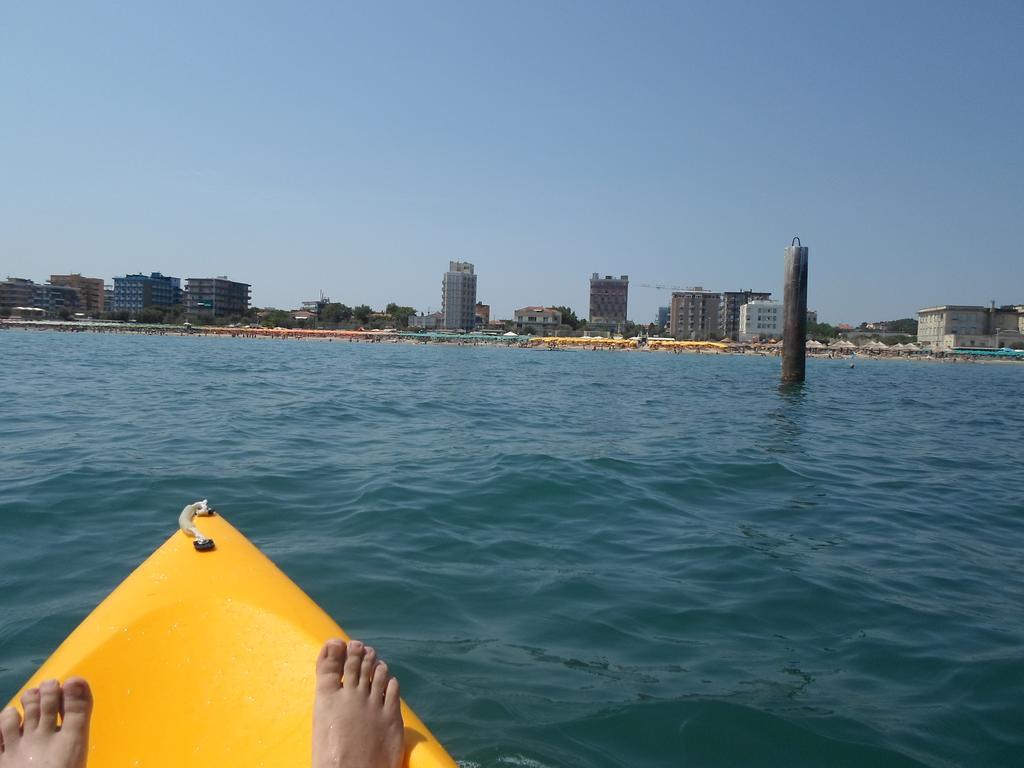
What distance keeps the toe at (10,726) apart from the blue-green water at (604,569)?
114 centimetres

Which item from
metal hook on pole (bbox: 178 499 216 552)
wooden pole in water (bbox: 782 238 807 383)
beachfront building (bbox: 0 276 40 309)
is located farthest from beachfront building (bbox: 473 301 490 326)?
metal hook on pole (bbox: 178 499 216 552)

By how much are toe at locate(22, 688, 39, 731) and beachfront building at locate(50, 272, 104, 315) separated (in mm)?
160368

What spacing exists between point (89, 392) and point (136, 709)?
1338 centimetres

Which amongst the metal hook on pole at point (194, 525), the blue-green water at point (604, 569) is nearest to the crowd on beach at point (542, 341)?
the blue-green water at point (604, 569)

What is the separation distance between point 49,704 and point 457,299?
12588cm

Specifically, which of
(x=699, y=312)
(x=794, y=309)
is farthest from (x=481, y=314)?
(x=794, y=309)

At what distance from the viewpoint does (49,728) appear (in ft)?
6.14

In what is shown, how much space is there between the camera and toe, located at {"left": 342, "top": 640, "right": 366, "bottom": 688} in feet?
6.76

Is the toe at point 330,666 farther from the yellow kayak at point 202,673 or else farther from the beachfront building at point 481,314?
the beachfront building at point 481,314

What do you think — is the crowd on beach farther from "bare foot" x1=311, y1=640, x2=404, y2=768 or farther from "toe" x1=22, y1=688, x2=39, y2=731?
"toe" x1=22, y1=688, x2=39, y2=731

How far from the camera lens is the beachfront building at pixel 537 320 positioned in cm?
11688

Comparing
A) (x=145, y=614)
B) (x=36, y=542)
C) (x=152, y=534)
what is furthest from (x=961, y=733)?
(x=36, y=542)

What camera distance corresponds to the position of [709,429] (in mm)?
11367

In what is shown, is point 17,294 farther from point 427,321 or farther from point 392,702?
point 392,702
